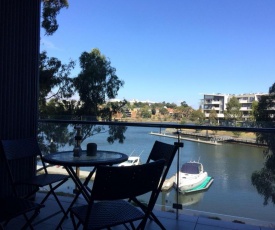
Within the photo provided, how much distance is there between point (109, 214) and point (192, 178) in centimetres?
167

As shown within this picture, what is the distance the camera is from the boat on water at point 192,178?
3494 mm

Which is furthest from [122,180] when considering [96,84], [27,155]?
[96,84]

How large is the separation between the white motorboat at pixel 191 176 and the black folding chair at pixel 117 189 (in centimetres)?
146

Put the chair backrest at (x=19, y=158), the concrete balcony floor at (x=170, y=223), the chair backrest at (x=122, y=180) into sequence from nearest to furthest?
the chair backrest at (x=122, y=180)
the chair backrest at (x=19, y=158)
the concrete balcony floor at (x=170, y=223)

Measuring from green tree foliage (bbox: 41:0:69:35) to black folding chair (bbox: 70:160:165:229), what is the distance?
43.5 feet

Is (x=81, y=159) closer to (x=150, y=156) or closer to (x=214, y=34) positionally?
(x=150, y=156)

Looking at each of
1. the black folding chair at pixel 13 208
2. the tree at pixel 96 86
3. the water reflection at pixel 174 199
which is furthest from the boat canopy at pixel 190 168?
the tree at pixel 96 86

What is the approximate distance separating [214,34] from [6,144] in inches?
1255

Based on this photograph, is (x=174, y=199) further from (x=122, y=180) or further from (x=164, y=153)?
(x=122, y=180)

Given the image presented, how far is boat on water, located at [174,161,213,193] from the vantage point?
3494 mm

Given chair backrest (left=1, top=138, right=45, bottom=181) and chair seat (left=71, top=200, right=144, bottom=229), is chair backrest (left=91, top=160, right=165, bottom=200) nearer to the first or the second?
chair seat (left=71, top=200, right=144, bottom=229)

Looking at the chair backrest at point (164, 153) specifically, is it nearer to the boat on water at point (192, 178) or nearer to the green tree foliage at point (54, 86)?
the boat on water at point (192, 178)

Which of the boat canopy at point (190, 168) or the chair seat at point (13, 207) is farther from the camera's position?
the boat canopy at point (190, 168)

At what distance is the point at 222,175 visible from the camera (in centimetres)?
348
